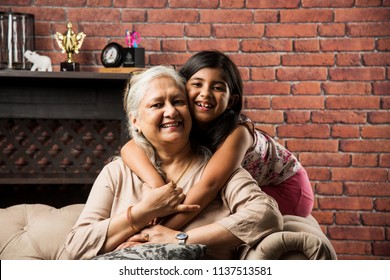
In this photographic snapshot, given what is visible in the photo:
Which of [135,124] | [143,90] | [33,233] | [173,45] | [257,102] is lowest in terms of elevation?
[33,233]

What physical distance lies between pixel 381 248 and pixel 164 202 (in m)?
2.33

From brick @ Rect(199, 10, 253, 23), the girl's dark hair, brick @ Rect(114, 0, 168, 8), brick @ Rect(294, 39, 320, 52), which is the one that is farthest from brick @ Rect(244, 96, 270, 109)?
the girl's dark hair

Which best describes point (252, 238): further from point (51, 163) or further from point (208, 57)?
point (51, 163)

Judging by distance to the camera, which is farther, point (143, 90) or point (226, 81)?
point (226, 81)

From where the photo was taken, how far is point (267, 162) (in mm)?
2426

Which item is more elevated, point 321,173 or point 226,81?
point 226,81

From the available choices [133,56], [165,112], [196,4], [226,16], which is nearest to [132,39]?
[133,56]

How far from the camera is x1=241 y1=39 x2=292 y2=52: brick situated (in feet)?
11.7

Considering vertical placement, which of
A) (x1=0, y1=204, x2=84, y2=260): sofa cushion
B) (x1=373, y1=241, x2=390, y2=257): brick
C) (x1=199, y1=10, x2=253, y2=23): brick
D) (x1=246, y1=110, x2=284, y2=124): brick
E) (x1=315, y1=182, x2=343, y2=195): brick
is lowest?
(x1=373, y1=241, x2=390, y2=257): brick

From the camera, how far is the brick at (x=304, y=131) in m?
3.59

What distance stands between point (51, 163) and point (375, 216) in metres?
2.03

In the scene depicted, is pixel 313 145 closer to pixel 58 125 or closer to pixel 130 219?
pixel 58 125

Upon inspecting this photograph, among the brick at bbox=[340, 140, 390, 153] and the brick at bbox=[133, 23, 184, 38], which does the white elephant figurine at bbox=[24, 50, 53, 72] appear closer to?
the brick at bbox=[133, 23, 184, 38]
